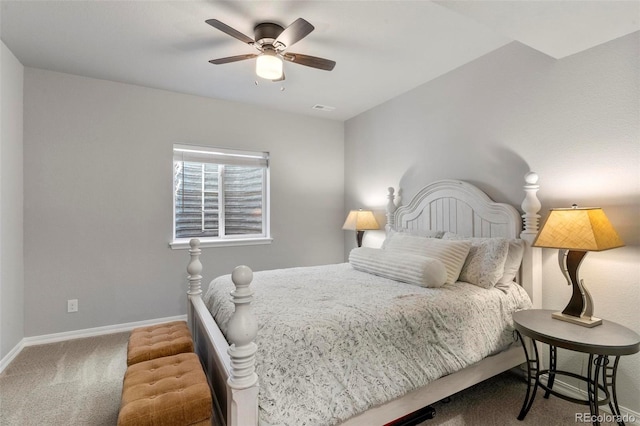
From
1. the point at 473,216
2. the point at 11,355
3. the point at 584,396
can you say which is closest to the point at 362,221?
the point at 473,216

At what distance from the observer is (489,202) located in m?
2.60

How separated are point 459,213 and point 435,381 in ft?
5.07

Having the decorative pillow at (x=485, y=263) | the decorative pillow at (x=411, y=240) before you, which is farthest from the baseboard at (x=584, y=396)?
the decorative pillow at (x=411, y=240)

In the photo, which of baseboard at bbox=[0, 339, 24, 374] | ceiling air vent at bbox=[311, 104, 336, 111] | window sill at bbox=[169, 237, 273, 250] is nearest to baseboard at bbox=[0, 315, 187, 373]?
baseboard at bbox=[0, 339, 24, 374]

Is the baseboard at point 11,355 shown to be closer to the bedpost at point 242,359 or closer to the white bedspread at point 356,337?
the white bedspread at point 356,337

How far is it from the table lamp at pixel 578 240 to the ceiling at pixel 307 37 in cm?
111

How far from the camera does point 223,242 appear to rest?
3811mm

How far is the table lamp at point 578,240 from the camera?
170cm

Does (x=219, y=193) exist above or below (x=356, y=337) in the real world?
above

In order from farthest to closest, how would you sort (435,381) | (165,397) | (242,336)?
(435,381)
(165,397)
(242,336)

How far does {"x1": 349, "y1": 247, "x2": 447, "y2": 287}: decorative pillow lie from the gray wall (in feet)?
9.82

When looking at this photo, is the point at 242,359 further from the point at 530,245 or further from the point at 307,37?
the point at 307,37

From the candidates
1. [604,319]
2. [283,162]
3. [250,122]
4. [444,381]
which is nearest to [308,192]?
[283,162]

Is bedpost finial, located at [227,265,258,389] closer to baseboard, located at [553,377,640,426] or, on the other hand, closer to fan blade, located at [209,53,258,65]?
fan blade, located at [209,53,258,65]
